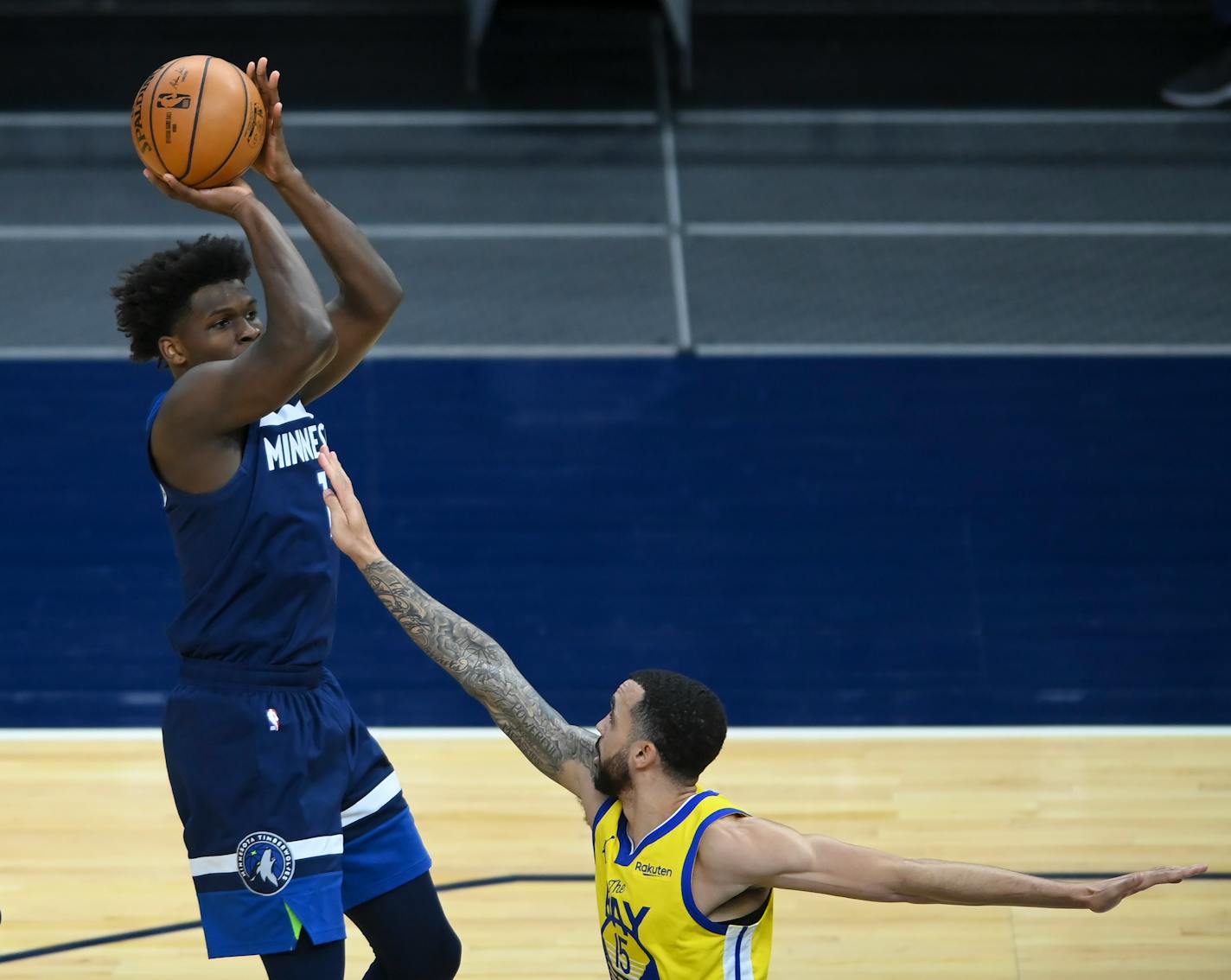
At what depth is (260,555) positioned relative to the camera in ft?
10.8

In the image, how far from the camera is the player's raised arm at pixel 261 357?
122 inches

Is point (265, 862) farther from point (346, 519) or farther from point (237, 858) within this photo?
point (346, 519)

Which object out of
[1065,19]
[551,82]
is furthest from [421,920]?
[1065,19]

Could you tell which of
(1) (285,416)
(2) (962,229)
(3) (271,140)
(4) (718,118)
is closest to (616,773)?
(1) (285,416)

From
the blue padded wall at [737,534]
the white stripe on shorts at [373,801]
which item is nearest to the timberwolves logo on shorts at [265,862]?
the white stripe on shorts at [373,801]

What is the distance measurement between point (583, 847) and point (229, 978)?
1149mm

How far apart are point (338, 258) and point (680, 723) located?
1.27 m

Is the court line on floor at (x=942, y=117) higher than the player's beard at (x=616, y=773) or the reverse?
the reverse

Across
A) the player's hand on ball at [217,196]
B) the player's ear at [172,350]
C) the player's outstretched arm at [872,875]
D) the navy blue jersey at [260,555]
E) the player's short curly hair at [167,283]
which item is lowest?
the player's outstretched arm at [872,875]

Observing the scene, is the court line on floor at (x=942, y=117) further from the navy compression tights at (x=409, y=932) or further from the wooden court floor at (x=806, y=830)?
the navy compression tights at (x=409, y=932)

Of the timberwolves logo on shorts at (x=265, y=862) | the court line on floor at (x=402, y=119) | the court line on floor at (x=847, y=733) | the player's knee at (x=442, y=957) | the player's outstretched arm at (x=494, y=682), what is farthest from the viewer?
the court line on floor at (x=402, y=119)

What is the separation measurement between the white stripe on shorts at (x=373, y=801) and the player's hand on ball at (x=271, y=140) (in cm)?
129

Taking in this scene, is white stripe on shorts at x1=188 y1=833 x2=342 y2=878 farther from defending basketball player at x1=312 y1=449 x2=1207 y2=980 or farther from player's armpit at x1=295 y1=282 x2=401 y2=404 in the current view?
player's armpit at x1=295 y1=282 x2=401 y2=404

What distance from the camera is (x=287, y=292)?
3113mm
